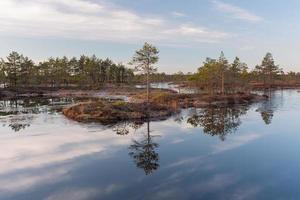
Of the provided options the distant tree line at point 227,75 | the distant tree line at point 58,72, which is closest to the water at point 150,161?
the distant tree line at point 227,75

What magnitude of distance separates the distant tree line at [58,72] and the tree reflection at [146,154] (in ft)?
310

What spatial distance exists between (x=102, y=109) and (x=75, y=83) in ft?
396

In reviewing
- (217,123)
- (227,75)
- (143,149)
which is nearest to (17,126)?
(143,149)

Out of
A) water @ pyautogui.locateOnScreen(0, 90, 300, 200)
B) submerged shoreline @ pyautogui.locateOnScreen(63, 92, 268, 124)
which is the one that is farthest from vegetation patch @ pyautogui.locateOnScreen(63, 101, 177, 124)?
water @ pyautogui.locateOnScreen(0, 90, 300, 200)

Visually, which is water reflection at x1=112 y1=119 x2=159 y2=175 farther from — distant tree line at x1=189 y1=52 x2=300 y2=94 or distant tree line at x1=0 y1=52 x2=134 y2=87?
distant tree line at x1=0 y1=52 x2=134 y2=87

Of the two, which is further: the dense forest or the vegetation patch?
the dense forest

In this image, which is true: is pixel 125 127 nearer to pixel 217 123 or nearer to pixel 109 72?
pixel 217 123

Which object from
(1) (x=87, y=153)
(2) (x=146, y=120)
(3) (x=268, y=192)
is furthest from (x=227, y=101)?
(3) (x=268, y=192)

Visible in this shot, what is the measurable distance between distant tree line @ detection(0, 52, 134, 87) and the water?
86.5m

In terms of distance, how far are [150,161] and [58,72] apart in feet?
412

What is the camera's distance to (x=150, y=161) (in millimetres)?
26516

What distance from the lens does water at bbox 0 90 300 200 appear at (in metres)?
19.6

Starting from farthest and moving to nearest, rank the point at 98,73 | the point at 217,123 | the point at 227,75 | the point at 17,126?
the point at 98,73
the point at 227,75
the point at 217,123
the point at 17,126

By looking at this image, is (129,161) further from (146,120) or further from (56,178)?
(146,120)
